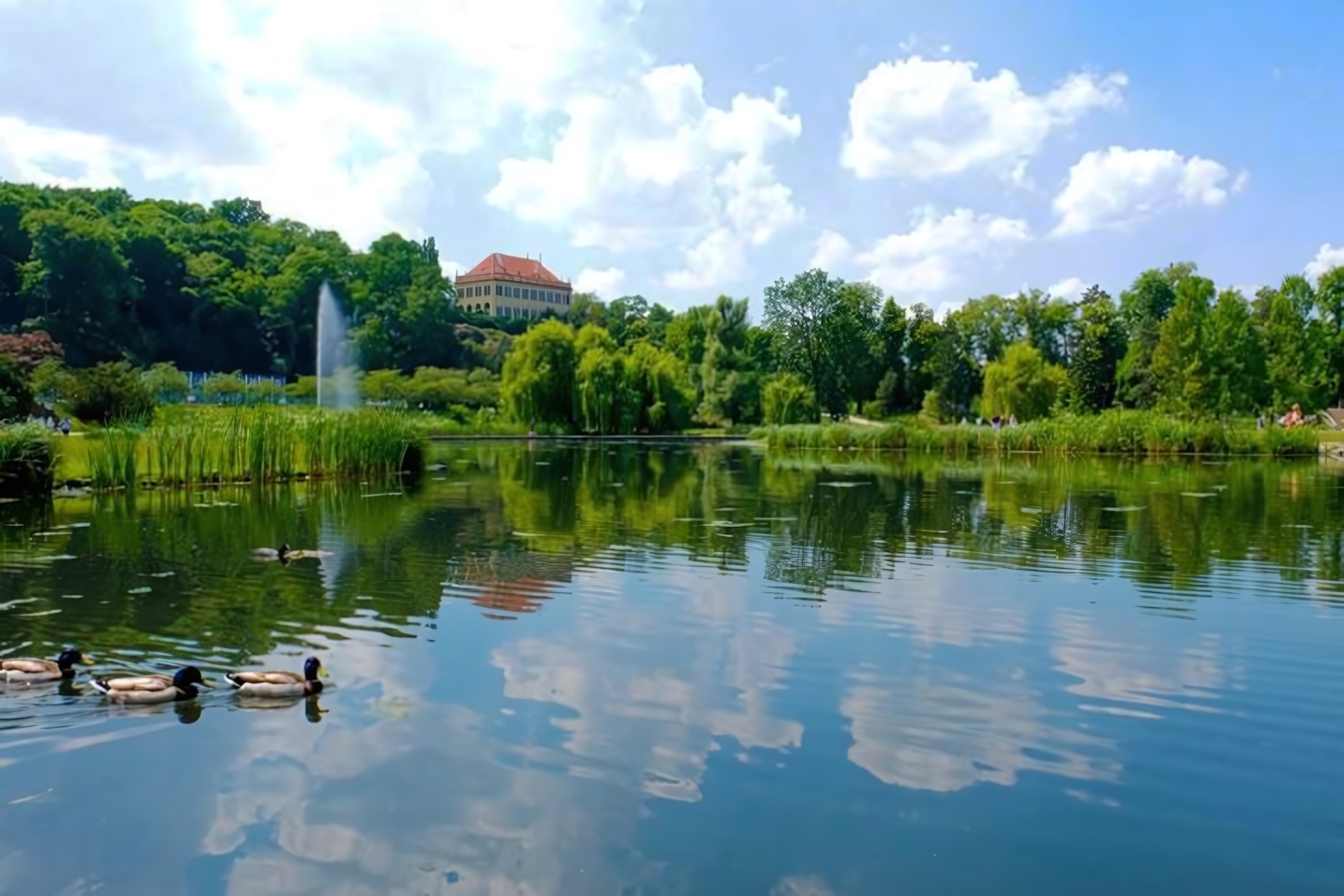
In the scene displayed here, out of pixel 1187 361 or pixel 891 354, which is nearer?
pixel 1187 361

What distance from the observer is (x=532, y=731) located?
711 cm

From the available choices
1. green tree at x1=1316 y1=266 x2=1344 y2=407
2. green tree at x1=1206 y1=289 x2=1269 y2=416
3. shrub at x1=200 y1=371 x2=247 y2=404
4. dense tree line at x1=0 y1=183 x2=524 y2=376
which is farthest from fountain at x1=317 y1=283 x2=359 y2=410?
green tree at x1=1316 y1=266 x2=1344 y2=407

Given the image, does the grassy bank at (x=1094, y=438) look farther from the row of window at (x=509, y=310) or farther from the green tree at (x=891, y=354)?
the row of window at (x=509, y=310)

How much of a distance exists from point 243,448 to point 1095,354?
60.7 metres

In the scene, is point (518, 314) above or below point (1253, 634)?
above

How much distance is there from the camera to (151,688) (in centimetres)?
760

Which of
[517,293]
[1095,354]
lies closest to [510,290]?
[517,293]

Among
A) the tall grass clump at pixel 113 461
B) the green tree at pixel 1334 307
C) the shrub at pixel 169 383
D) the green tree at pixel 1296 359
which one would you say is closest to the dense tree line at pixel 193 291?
the shrub at pixel 169 383

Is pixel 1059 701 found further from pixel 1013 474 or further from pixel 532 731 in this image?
pixel 1013 474

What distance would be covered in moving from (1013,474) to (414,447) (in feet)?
57.4

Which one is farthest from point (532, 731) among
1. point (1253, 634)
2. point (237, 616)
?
point (1253, 634)

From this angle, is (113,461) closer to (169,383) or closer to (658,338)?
(169,383)

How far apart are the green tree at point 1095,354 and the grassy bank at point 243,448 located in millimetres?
48935

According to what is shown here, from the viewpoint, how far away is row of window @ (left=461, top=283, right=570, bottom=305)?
13688 cm
